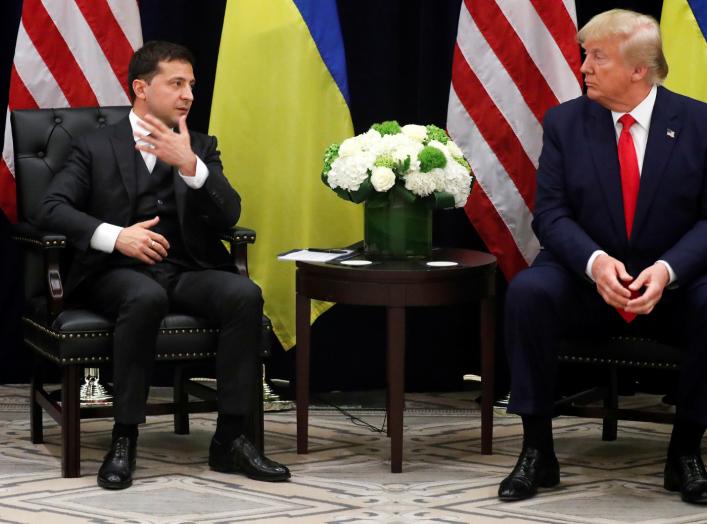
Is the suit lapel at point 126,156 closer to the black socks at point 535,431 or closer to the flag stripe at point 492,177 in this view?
the flag stripe at point 492,177

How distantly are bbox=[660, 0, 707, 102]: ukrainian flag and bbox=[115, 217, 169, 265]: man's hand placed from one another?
1.88 metres

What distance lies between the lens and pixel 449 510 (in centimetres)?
387

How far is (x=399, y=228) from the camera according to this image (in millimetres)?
4422

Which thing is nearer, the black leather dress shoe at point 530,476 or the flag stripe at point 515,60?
the black leather dress shoe at point 530,476

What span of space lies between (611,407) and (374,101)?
165cm

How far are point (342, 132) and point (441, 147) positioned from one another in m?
0.79

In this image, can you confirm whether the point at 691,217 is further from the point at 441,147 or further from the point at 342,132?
the point at 342,132

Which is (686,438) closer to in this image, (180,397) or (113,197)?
(180,397)

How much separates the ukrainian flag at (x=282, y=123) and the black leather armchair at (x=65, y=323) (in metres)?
0.51

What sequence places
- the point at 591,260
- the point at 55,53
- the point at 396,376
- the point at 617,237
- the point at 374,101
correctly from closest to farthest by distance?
1. the point at 591,260
2. the point at 617,237
3. the point at 396,376
4. the point at 55,53
5. the point at 374,101

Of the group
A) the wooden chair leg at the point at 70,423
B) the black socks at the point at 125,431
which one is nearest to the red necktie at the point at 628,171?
the black socks at the point at 125,431

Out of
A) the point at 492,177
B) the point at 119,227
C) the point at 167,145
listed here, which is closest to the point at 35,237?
the point at 119,227

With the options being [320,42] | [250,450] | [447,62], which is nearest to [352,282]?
[250,450]

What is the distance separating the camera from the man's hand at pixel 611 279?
3.95 meters
